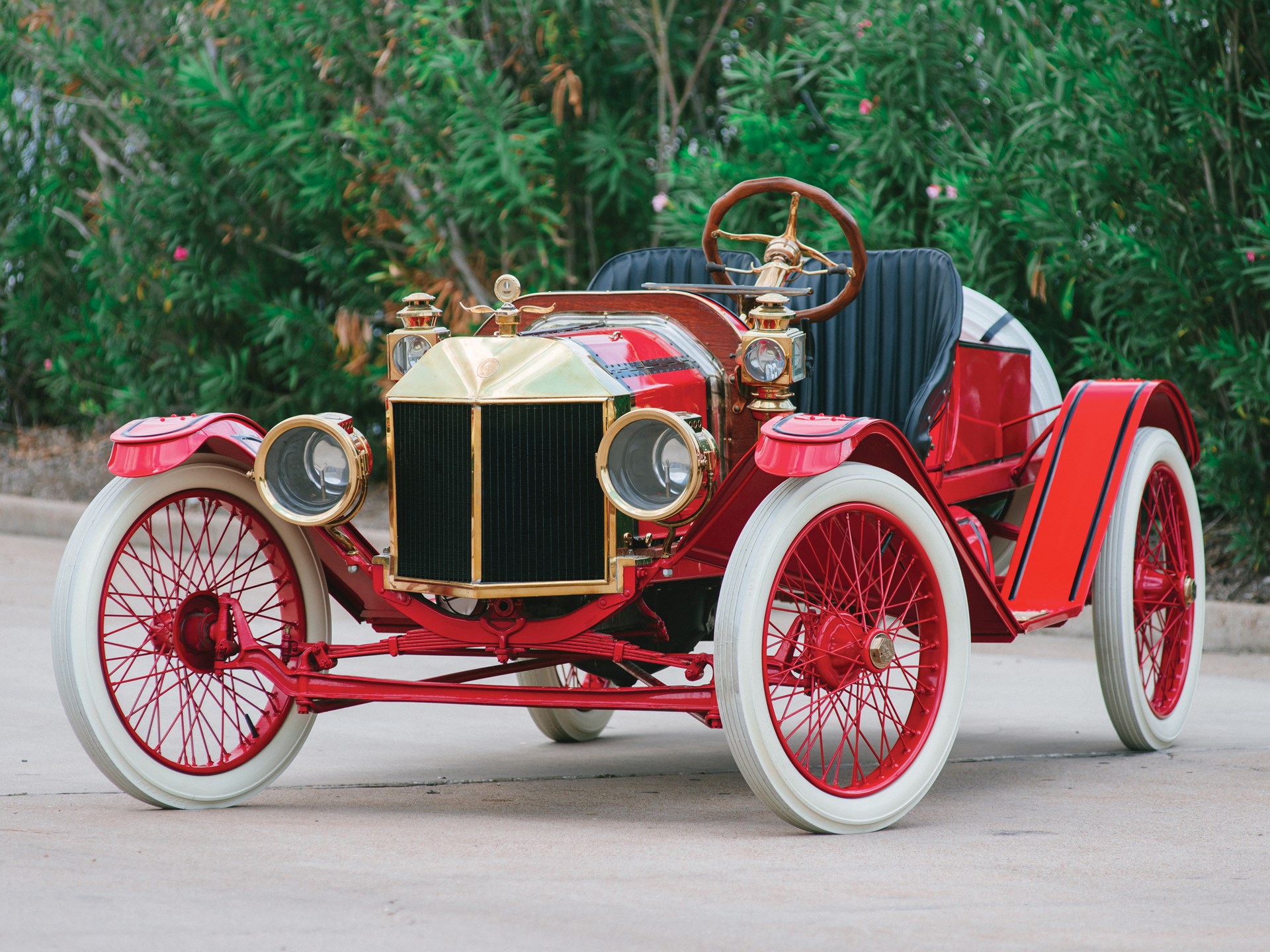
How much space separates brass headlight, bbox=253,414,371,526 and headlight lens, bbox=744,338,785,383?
965mm

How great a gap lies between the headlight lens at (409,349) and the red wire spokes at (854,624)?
3.95ft

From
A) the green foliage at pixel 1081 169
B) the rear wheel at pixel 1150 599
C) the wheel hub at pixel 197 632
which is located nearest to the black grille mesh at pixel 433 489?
the wheel hub at pixel 197 632

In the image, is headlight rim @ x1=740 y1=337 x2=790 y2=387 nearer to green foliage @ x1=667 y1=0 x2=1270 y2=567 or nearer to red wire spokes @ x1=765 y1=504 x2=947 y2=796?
red wire spokes @ x1=765 y1=504 x2=947 y2=796

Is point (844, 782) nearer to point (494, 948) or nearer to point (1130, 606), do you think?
point (1130, 606)

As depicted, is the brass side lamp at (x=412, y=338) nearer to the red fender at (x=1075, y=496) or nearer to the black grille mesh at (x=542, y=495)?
the black grille mesh at (x=542, y=495)

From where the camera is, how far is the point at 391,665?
666 cm

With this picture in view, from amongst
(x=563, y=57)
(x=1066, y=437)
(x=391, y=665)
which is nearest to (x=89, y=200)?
(x=563, y=57)

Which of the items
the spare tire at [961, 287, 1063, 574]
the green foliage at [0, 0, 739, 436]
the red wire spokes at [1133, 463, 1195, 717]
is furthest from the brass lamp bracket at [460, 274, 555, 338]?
the green foliage at [0, 0, 739, 436]

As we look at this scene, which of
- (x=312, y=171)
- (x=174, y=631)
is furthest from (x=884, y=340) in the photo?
(x=312, y=171)

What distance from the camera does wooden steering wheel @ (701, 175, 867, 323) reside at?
462cm

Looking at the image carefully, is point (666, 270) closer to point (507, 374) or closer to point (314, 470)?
point (507, 374)

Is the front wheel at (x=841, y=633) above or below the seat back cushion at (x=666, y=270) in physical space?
below

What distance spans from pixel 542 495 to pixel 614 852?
844 millimetres

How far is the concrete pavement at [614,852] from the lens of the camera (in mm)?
2965
